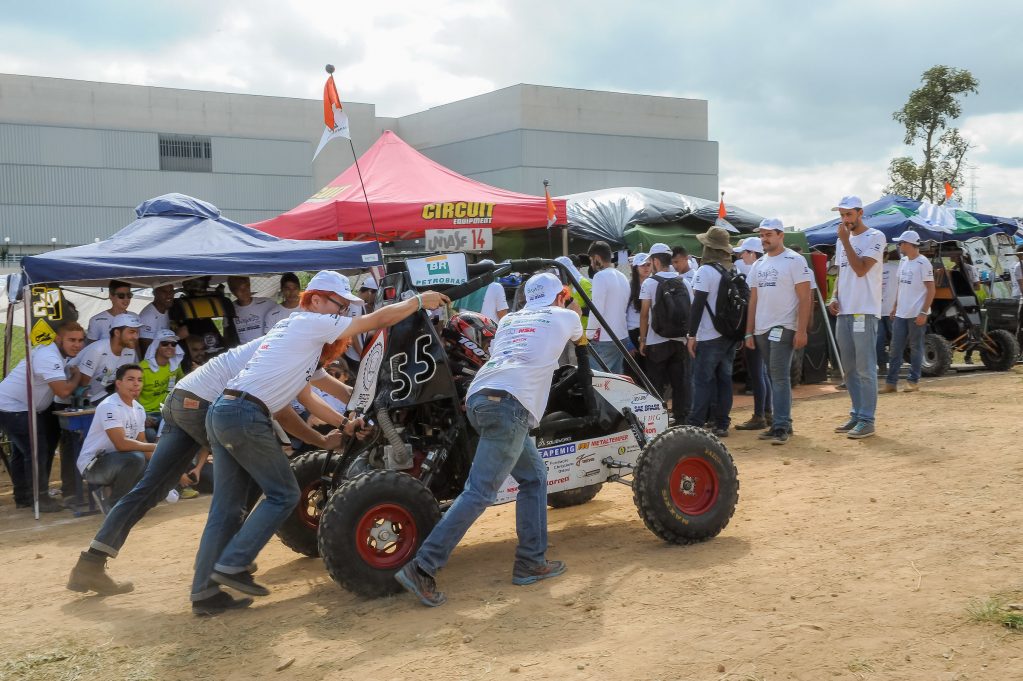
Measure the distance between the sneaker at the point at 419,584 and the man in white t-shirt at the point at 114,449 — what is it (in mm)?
3526

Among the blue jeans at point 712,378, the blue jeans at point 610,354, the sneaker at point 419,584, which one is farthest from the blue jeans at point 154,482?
the blue jeans at point 712,378

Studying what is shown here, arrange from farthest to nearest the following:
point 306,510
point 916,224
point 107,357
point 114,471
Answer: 1. point 916,224
2. point 107,357
3. point 114,471
4. point 306,510

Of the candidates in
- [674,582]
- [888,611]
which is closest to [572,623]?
[674,582]

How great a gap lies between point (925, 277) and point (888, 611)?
8.28 meters

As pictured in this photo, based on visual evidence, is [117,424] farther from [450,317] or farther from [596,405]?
[596,405]

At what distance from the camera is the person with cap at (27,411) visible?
8.29 m

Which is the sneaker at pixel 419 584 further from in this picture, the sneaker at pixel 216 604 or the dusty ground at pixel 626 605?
the sneaker at pixel 216 604

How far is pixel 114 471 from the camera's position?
7691mm

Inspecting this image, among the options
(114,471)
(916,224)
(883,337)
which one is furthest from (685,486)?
(916,224)

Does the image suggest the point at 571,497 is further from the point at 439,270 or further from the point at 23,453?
the point at 23,453

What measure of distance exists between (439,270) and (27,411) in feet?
15.1

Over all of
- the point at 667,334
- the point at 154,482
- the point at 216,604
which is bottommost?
the point at 216,604

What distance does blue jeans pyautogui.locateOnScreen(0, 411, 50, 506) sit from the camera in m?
8.29

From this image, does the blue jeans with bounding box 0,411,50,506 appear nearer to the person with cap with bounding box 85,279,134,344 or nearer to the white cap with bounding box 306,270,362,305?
the person with cap with bounding box 85,279,134,344
